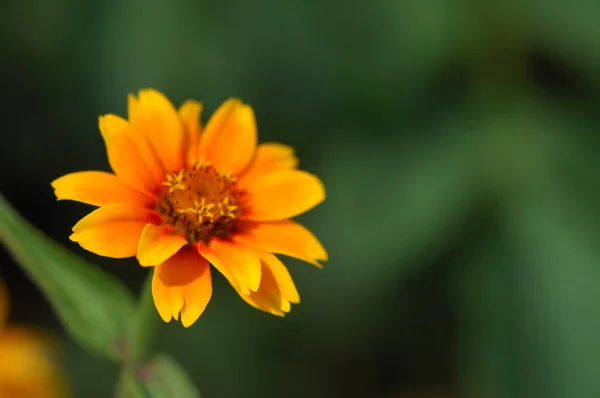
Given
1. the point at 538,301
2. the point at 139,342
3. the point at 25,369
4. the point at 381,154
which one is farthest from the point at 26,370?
the point at 538,301

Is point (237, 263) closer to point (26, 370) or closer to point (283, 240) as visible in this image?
point (283, 240)

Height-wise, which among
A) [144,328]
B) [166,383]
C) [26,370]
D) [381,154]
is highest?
[381,154]

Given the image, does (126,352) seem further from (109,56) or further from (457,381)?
(457,381)

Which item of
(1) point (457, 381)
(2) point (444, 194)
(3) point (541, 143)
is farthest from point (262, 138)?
(1) point (457, 381)

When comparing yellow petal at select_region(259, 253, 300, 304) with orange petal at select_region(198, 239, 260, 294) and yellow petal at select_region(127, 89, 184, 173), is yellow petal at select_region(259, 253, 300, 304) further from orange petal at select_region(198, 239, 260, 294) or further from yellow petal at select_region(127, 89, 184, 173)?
A: yellow petal at select_region(127, 89, 184, 173)

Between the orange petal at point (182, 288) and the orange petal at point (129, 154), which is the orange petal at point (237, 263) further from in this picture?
the orange petal at point (129, 154)
